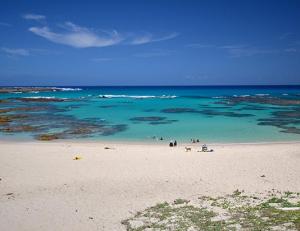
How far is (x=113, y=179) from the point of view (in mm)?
14062

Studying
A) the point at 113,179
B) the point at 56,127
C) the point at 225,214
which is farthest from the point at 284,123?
the point at 225,214

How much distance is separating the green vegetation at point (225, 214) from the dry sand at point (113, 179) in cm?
71

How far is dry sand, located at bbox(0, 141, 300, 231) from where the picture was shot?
1017cm

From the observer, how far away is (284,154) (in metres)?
19.0

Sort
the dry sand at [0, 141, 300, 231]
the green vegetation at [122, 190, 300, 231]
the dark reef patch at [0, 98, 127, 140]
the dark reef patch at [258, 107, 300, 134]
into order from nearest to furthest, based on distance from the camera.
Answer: the green vegetation at [122, 190, 300, 231]
the dry sand at [0, 141, 300, 231]
the dark reef patch at [0, 98, 127, 140]
the dark reef patch at [258, 107, 300, 134]

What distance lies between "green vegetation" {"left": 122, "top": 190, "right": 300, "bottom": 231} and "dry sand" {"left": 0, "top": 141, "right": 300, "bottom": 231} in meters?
0.71

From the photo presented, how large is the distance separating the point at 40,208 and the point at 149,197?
3.75 m

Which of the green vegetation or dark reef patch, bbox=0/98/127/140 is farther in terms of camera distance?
dark reef patch, bbox=0/98/127/140

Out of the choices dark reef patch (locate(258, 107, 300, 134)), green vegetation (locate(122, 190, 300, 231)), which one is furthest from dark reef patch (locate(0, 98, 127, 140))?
green vegetation (locate(122, 190, 300, 231))

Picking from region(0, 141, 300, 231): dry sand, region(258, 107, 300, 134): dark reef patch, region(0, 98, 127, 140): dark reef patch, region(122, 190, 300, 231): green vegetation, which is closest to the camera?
region(122, 190, 300, 231): green vegetation

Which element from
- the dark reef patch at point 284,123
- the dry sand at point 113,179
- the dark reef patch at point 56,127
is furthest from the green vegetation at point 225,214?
the dark reef patch at point 284,123

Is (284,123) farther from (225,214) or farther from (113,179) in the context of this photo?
(225,214)

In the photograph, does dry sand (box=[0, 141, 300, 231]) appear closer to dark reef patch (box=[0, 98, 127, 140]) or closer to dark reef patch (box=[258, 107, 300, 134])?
dark reef patch (box=[0, 98, 127, 140])

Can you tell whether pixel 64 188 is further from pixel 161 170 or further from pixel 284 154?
pixel 284 154
